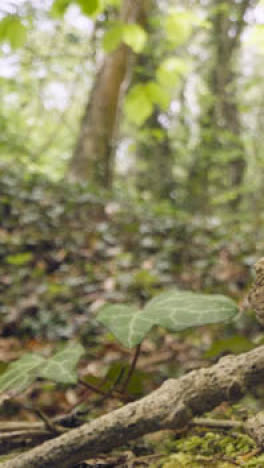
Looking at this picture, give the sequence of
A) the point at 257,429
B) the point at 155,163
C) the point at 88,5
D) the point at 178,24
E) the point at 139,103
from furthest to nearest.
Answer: the point at 155,163, the point at 139,103, the point at 178,24, the point at 88,5, the point at 257,429

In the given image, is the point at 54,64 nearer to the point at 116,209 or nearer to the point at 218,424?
the point at 116,209

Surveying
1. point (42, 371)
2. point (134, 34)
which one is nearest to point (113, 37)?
point (134, 34)

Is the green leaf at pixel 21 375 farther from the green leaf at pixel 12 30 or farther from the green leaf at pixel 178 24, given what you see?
the green leaf at pixel 178 24

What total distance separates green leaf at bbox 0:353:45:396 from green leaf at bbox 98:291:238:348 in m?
0.19

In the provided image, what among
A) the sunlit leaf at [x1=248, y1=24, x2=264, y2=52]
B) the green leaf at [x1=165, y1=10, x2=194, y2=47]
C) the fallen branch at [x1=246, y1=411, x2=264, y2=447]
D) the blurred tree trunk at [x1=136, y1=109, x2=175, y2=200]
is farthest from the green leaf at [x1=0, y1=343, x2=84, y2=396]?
the blurred tree trunk at [x1=136, y1=109, x2=175, y2=200]

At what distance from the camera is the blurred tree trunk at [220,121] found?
7.40 meters

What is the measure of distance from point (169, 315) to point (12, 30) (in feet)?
4.47

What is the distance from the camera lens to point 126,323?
2.91 ft

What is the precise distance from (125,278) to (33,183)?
1.78 meters

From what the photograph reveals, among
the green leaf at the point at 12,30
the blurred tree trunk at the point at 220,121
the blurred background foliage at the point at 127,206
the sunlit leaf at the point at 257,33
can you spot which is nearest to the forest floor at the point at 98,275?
the blurred background foliage at the point at 127,206

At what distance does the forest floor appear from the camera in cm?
189

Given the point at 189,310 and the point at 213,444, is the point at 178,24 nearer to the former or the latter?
the point at 189,310

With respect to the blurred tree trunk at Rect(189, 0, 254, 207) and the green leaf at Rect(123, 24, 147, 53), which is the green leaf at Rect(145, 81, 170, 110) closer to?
the green leaf at Rect(123, 24, 147, 53)

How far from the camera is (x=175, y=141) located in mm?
8211
